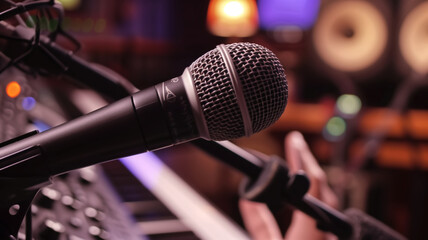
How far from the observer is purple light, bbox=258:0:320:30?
371 cm

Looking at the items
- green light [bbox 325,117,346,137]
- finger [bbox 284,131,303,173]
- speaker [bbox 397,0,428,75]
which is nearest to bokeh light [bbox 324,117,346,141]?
green light [bbox 325,117,346,137]

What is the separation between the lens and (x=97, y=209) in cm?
51

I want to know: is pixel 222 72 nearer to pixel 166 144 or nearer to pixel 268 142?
pixel 166 144

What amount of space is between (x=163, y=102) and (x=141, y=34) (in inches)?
191

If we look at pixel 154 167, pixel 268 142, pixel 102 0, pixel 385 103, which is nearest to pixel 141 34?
pixel 102 0

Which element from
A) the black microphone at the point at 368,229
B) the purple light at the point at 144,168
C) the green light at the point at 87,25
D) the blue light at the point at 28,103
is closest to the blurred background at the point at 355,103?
the green light at the point at 87,25

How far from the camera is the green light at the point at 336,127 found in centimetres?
203

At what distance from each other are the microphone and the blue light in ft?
1.00

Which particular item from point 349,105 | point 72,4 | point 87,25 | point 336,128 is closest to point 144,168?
point 336,128

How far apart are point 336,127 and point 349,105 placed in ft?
0.49

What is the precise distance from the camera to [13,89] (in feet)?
1.99

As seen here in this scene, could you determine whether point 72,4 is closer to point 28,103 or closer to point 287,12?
point 287,12

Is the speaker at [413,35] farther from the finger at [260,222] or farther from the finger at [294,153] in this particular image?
the finger at [260,222]

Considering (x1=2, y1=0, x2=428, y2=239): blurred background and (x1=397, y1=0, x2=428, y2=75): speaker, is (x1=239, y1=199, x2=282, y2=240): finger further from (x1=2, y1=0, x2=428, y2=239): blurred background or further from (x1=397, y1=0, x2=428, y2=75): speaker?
(x1=397, y1=0, x2=428, y2=75): speaker
